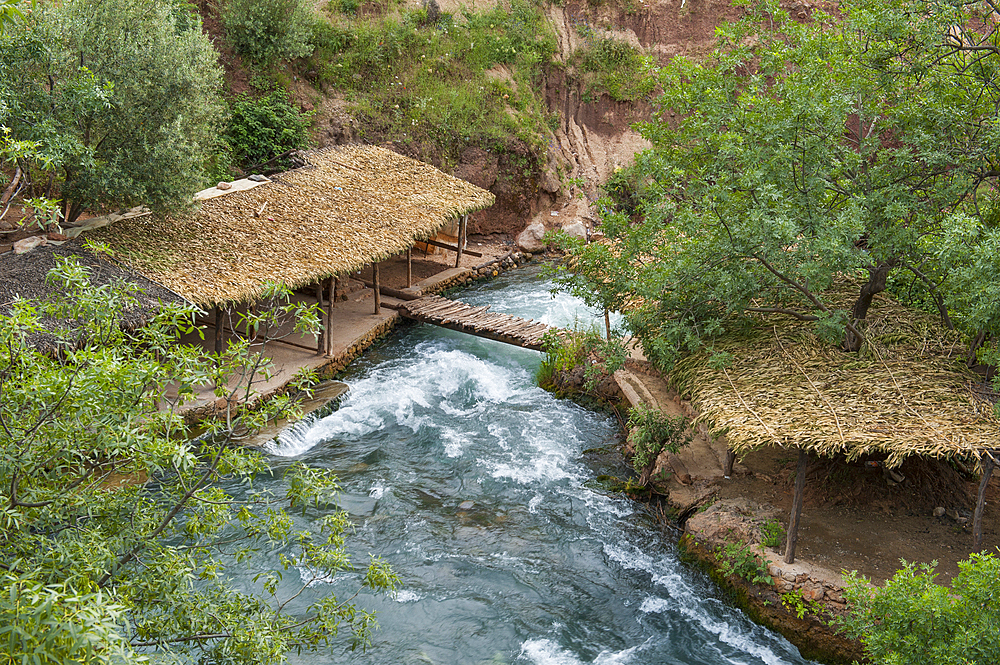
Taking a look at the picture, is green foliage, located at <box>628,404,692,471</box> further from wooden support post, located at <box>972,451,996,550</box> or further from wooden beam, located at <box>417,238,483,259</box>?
wooden beam, located at <box>417,238,483,259</box>

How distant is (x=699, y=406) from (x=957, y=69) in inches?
190

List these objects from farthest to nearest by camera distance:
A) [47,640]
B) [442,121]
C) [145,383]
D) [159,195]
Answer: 1. [442,121]
2. [159,195]
3. [145,383]
4. [47,640]

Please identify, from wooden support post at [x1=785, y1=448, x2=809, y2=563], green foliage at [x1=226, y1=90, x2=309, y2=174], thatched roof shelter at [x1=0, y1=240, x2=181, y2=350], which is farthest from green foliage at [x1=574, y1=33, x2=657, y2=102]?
wooden support post at [x1=785, y1=448, x2=809, y2=563]

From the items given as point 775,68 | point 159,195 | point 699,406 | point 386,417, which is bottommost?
point 386,417

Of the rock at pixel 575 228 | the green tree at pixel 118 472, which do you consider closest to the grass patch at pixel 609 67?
the rock at pixel 575 228

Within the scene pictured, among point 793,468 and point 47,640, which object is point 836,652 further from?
point 47,640

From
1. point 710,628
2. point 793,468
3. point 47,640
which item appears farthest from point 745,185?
point 47,640

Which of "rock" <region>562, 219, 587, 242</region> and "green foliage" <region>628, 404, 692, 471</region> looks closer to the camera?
"green foliage" <region>628, 404, 692, 471</region>

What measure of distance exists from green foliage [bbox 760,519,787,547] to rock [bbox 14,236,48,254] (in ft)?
36.7

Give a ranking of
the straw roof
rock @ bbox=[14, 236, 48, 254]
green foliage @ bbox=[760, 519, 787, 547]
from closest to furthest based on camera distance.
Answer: green foliage @ bbox=[760, 519, 787, 547] < rock @ bbox=[14, 236, 48, 254] < the straw roof

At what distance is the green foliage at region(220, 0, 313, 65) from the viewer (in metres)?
20.5

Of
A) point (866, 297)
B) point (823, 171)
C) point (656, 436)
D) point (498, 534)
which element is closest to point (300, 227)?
point (498, 534)

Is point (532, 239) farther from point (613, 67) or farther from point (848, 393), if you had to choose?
point (848, 393)

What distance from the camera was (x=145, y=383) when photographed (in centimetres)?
443
